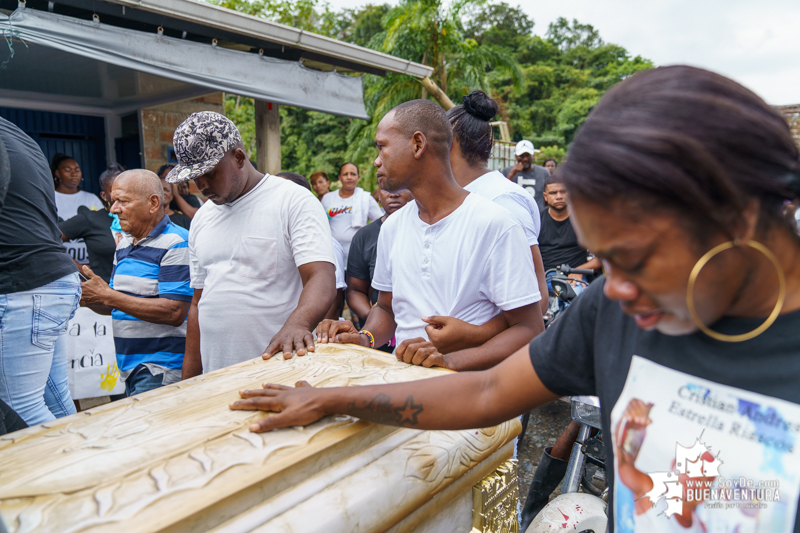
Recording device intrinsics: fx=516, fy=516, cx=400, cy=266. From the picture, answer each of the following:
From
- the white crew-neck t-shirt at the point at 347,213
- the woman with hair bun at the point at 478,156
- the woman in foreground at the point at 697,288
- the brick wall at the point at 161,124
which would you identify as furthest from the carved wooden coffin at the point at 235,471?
the brick wall at the point at 161,124

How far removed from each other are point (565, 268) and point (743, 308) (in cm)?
320

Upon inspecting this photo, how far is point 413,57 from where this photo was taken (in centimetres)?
1043

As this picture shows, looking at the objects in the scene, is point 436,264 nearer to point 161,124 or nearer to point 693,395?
point 693,395

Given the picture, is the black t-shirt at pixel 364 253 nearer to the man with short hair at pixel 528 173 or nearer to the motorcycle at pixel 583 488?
the motorcycle at pixel 583 488

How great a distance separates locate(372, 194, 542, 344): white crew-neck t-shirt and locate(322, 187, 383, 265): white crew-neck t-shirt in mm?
3434

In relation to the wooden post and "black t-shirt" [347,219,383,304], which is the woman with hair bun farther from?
the wooden post

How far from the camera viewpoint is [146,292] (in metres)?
2.80

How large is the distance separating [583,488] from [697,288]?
2.26 metres

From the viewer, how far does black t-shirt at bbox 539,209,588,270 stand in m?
5.04

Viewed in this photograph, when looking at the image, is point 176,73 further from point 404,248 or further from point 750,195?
point 750,195

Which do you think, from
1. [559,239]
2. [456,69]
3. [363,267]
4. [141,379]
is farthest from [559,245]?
[456,69]

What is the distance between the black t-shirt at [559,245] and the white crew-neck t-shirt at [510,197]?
228cm

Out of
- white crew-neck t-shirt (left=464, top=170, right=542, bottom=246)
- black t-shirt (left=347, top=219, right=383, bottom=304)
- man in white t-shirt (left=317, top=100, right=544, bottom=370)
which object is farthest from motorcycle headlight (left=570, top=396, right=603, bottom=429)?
black t-shirt (left=347, top=219, right=383, bottom=304)

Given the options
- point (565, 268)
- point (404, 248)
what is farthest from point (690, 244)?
point (565, 268)
